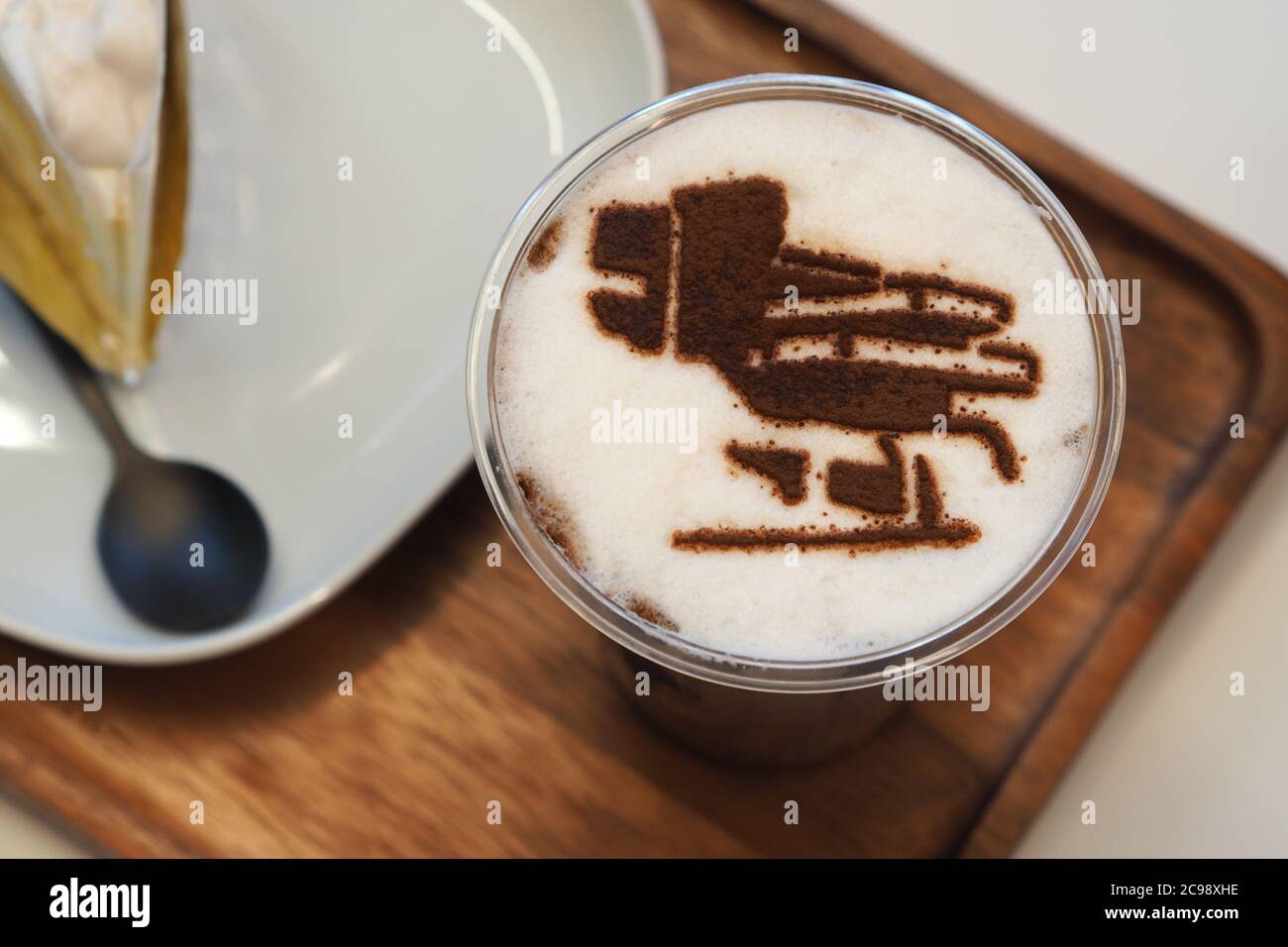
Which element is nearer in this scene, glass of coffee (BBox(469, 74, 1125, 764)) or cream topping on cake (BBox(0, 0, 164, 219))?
glass of coffee (BBox(469, 74, 1125, 764))

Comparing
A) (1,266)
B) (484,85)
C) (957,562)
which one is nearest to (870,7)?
(484,85)

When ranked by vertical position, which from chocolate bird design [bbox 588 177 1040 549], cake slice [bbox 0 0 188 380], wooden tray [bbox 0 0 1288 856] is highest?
cake slice [bbox 0 0 188 380]

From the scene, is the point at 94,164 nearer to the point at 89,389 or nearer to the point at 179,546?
the point at 89,389

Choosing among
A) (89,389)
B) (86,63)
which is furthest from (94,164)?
(89,389)

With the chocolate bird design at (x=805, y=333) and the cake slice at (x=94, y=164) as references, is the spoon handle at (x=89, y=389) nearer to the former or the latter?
the cake slice at (x=94, y=164)

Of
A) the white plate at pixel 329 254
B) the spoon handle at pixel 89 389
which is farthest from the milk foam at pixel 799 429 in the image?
the spoon handle at pixel 89 389

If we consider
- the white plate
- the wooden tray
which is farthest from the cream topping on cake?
the wooden tray

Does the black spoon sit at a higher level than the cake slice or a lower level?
lower

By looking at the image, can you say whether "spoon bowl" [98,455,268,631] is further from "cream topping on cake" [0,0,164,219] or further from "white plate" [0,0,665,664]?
"cream topping on cake" [0,0,164,219]
